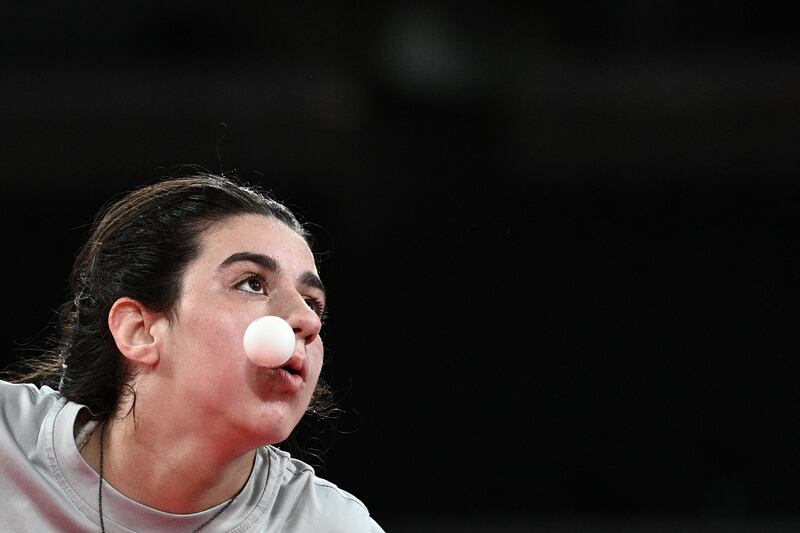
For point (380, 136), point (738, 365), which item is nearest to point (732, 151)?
point (738, 365)

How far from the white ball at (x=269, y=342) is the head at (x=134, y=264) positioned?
0.18 metres

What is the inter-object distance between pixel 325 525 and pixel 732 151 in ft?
8.72

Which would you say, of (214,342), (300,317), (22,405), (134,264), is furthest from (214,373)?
(22,405)

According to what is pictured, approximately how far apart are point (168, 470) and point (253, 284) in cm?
34

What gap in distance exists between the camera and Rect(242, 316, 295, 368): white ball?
1.69 meters

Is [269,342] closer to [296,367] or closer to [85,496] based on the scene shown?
[296,367]

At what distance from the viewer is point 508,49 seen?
4.05 m

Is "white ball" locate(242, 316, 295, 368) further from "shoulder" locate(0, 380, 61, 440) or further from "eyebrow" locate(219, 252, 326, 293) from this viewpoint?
"shoulder" locate(0, 380, 61, 440)

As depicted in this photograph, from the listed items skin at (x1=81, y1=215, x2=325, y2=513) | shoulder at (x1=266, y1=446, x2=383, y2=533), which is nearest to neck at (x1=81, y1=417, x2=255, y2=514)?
skin at (x1=81, y1=215, x2=325, y2=513)

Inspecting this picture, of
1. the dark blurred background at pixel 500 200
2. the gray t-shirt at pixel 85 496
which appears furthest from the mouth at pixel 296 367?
the dark blurred background at pixel 500 200

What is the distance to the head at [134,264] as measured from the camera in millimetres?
1866

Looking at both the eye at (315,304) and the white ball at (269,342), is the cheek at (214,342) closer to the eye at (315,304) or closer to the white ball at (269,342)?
the white ball at (269,342)

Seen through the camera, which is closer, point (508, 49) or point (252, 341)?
point (252, 341)

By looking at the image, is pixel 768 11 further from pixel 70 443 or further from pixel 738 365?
pixel 70 443
